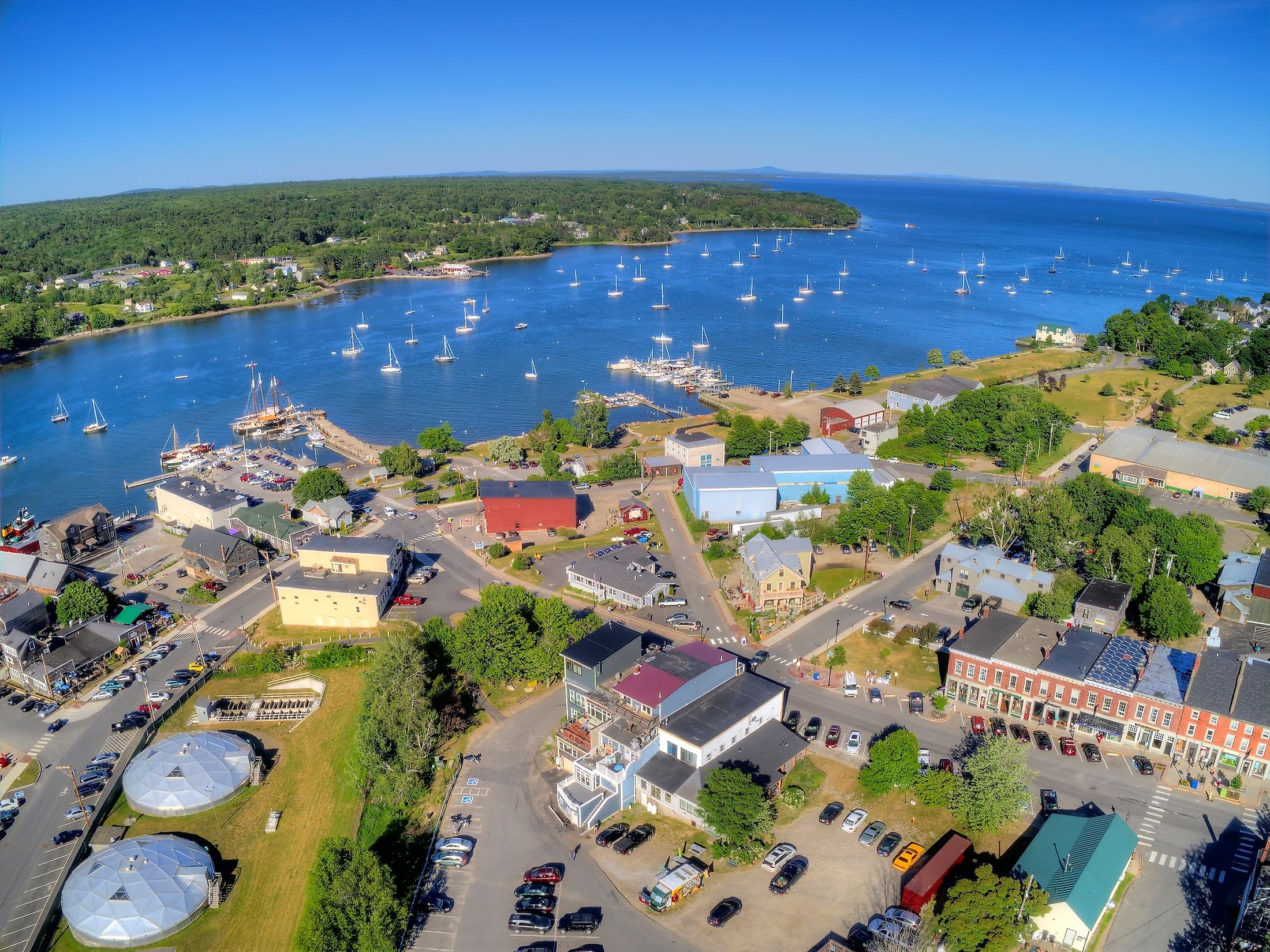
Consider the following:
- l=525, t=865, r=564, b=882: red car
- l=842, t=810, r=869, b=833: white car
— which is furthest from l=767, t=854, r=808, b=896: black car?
l=525, t=865, r=564, b=882: red car

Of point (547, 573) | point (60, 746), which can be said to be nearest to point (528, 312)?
point (547, 573)

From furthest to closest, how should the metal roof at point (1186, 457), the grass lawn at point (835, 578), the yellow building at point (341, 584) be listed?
the metal roof at point (1186, 457) < the grass lawn at point (835, 578) < the yellow building at point (341, 584)

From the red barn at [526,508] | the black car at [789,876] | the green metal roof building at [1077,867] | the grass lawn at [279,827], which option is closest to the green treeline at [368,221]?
the red barn at [526,508]

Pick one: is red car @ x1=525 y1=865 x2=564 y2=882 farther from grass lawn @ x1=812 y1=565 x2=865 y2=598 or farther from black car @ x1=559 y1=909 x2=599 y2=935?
grass lawn @ x1=812 y1=565 x2=865 y2=598

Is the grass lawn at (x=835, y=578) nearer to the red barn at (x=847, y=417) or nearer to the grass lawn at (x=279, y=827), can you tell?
the grass lawn at (x=279, y=827)

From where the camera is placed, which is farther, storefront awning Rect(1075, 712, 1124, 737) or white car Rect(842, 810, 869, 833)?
storefront awning Rect(1075, 712, 1124, 737)

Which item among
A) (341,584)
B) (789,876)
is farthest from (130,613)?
(789,876)
